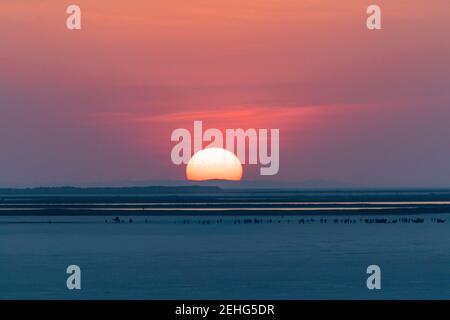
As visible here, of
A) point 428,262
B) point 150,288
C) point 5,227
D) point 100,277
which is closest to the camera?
point 150,288

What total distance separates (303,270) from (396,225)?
16.7 meters

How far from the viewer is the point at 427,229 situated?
1612 inches

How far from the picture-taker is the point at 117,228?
41.5m

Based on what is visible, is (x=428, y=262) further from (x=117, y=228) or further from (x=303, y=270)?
(x=117, y=228)

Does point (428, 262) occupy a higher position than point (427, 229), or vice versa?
point (427, 229)

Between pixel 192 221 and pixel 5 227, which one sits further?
pixel 192 221
